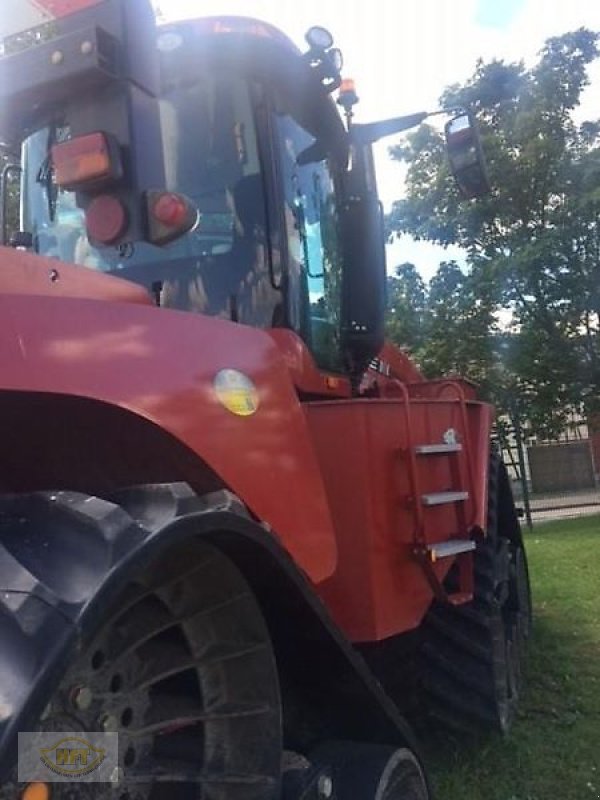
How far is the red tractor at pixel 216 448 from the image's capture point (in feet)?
5.10

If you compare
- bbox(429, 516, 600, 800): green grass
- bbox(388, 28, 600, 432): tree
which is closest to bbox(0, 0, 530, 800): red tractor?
bbox(429, 516, 600, 800): green grass

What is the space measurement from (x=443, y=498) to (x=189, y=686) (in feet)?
4.86

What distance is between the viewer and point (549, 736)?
396 cm

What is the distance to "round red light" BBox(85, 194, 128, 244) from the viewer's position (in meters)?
2.10

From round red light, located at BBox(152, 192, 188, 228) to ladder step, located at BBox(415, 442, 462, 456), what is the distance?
Result: 1255mm

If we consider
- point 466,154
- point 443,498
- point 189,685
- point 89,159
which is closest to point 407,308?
point 466,154

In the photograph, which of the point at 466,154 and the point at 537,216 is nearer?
the point at 466,154

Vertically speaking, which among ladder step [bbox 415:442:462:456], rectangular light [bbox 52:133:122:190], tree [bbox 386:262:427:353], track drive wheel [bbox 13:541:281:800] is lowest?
track drive wheel [bbox 13:541:281:800]

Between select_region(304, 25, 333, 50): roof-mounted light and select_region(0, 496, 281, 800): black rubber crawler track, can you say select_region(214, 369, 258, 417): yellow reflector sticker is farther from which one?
select_region(304, 25, 333, 50): roof-mounted light

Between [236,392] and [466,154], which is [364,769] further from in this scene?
[466,154]

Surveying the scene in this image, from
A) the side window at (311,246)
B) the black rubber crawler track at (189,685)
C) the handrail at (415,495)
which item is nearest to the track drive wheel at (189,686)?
the black rubber crawler track at (189,685)

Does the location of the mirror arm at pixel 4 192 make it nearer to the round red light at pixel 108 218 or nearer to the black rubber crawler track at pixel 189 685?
the round red light at pixel 108 218

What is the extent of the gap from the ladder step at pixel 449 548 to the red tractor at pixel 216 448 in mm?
11

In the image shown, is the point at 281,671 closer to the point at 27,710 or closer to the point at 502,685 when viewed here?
the point at 27,710
